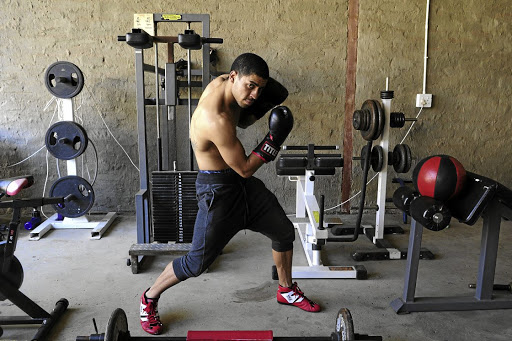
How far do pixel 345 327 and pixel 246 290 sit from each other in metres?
1.09

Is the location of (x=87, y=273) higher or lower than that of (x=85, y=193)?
lower

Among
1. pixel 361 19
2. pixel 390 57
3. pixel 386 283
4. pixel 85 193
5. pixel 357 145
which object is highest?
pixel 361 19

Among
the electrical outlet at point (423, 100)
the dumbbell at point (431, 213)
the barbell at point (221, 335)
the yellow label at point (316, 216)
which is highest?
the electrical outlet at point (423, 100)

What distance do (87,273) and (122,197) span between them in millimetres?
1450

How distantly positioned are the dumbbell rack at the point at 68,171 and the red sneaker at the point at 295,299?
6.23 feet

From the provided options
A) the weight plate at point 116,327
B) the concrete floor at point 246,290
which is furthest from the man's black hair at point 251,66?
the concrete floor at point 246,290

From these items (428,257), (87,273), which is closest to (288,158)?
(428,257)

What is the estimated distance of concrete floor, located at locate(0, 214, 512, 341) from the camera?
2354 millimetres

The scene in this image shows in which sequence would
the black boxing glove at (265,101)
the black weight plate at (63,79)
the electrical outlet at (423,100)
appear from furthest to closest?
the electrical outlet at (423,100) < the black weight plate at (63,79) < the black boxing glove at (265,101)

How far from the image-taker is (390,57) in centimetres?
425

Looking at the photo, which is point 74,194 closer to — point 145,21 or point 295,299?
point 145,21

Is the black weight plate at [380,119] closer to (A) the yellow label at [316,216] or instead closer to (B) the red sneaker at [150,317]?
(A) the yellow label at [316,216]

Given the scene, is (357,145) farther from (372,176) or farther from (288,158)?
(288,158)

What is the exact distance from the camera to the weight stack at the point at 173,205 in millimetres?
3217
